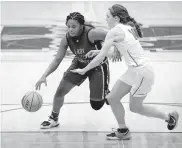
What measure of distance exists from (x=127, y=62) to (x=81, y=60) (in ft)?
3.07

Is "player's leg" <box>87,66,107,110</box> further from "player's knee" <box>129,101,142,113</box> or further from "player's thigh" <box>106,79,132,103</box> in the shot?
"player's knee" <box>129,101,142,113</box>

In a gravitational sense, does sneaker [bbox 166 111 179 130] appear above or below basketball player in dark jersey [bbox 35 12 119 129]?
below

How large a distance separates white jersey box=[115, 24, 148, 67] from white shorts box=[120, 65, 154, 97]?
0.09 m

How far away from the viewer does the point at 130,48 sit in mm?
7227

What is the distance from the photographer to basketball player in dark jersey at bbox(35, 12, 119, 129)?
25.5 feet

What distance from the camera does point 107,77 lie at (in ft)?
26.4

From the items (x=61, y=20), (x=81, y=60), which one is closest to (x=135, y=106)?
(x=81, y=60)

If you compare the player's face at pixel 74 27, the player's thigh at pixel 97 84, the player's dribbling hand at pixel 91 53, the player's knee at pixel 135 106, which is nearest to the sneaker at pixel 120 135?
the player's knee at pixel 135 106

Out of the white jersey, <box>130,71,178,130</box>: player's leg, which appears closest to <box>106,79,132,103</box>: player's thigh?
<box>130,71,178,130</box>: player's leg

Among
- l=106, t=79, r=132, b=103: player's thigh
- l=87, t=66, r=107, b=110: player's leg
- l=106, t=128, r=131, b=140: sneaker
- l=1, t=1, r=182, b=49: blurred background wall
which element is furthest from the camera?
l=1, t=1, r=182, b=49: blurred background wall

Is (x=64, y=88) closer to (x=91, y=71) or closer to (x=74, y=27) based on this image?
(x=91, y=71)

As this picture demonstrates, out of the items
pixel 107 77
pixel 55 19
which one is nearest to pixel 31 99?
pixel 107 77

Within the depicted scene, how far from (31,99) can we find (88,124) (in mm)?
913

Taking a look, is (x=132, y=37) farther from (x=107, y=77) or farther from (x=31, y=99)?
(x=31, y=99)
